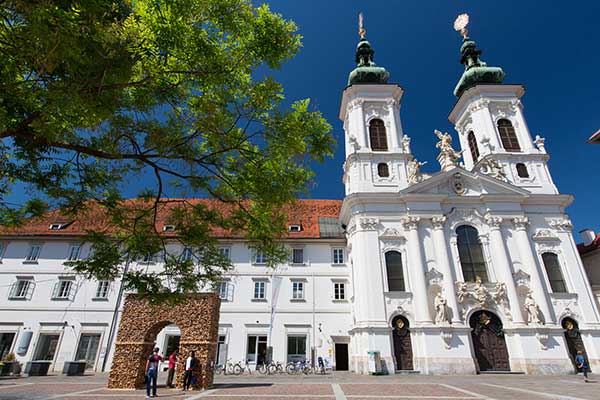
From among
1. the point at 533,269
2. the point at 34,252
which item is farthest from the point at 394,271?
the point at 34,252

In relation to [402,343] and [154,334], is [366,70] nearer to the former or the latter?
[402,343]

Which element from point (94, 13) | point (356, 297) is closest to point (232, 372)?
point (356, 297)

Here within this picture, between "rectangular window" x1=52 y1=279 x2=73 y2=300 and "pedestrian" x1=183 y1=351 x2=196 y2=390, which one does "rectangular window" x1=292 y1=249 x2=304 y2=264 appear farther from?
"rectangular window" x1=52 y1=279 x2=73 y2=300

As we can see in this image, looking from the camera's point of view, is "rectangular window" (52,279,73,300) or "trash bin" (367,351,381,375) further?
"rectangular window" (52,279,73,300)

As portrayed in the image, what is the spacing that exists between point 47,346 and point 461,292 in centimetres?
2713

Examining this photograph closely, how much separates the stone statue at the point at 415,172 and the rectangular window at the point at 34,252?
90.3 ft

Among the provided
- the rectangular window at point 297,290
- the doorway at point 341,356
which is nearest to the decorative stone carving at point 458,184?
the rectangular window at point 297,290

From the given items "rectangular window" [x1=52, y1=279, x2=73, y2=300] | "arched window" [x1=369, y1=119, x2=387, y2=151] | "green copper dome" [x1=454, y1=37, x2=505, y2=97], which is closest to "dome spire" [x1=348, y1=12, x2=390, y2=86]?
"arched window" [x1=369, y1=119, x2=387, y2=151]

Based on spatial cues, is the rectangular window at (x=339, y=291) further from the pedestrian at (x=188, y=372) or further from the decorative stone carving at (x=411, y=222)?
the pedestrian at (x=188, y=372)

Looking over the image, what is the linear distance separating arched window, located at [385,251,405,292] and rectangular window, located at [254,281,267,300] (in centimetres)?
870

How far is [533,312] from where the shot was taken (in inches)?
774

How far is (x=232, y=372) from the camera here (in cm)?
2036

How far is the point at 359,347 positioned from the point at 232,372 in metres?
7.91

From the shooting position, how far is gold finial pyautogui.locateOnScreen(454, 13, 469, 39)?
3358 cm
